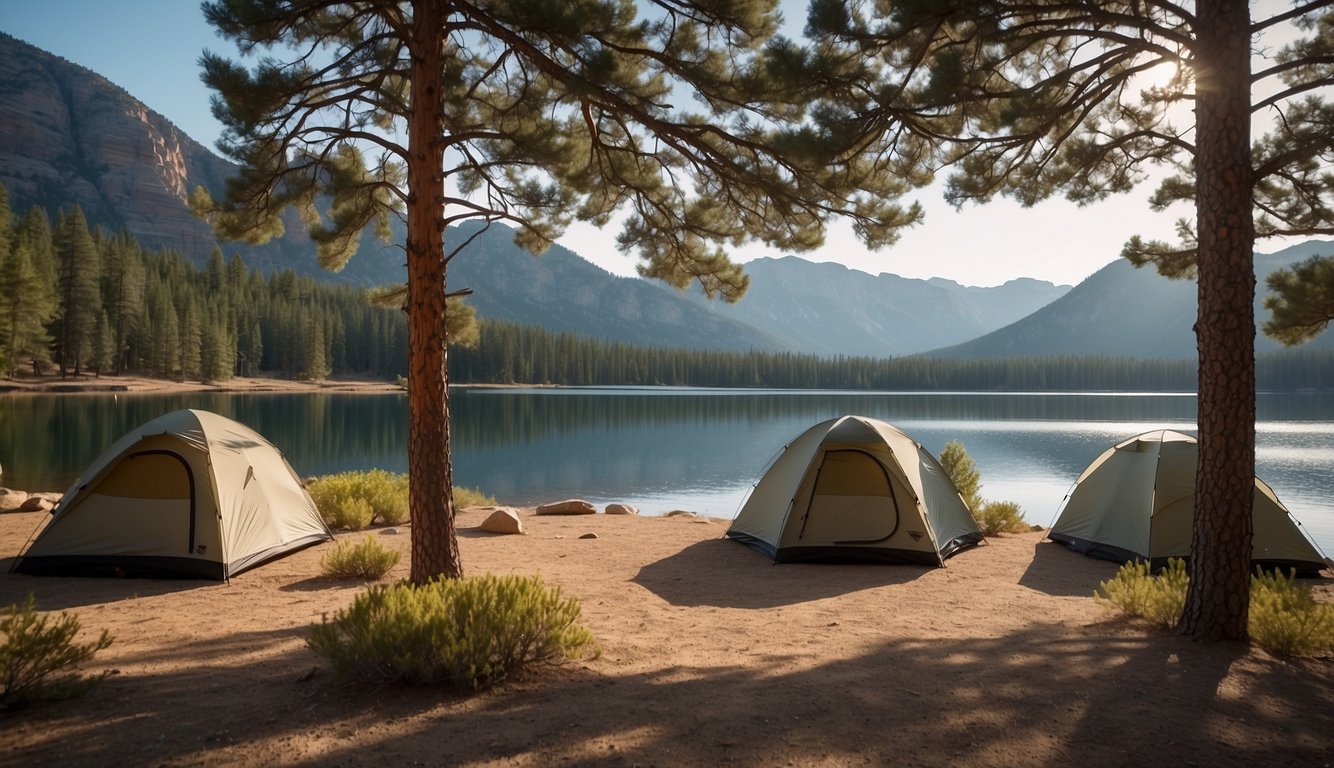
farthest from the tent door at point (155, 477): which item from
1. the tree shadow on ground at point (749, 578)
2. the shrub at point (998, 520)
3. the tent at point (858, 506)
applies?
the shrub at point (998, 520)

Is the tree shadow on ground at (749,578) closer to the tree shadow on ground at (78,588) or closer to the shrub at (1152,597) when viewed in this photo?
the shrub at (1152,597)

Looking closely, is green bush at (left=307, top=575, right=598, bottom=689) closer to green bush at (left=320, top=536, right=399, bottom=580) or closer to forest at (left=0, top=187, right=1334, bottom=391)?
green bush at (left=320, top=536, right=399, bottom=580)

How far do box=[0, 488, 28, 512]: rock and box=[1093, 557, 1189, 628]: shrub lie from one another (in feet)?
52.9

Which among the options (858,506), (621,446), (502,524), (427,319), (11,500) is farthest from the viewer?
(621,446)

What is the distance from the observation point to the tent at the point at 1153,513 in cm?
909

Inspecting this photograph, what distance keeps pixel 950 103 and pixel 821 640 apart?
485 cm

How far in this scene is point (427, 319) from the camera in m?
6.52

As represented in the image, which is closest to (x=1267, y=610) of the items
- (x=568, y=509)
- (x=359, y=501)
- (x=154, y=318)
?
(x=568, y=509)

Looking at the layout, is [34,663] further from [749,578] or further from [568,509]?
[568,509]

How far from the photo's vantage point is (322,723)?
12.8 feet

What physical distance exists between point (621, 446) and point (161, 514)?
26703mm

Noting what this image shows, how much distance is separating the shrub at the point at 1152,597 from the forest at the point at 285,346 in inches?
294

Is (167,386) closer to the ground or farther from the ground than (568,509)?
farther from the ground

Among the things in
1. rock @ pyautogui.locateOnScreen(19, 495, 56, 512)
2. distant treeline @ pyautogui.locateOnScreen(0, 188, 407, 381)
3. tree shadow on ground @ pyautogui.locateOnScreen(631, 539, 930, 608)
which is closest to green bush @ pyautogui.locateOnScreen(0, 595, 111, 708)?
tree shadow on ground @ pyautogui.locateOnScreen(631, 539, 930, 608)
